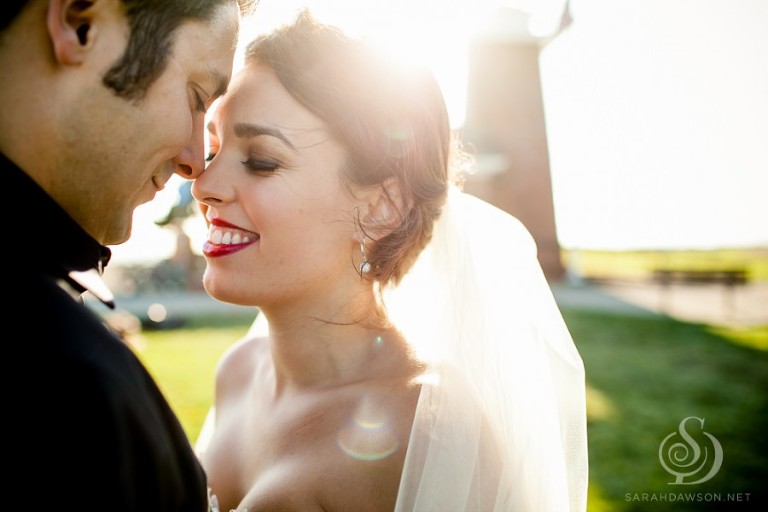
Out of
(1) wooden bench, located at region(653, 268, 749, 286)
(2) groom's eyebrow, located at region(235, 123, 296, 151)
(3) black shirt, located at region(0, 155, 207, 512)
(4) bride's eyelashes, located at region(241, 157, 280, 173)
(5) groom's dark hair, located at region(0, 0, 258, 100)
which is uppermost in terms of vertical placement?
(5) groom's dark hair, located at region(0, 0, 258, 100)

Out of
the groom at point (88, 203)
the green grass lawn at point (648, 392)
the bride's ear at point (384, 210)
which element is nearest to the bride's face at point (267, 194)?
the bride's ear at point (384, 210)

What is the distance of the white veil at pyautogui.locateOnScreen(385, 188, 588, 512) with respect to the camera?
83.7 inches

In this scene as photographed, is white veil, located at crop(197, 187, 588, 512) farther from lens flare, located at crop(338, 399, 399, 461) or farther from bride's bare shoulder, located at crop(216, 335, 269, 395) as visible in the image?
bride's bare shoulder, located at crop(216, 335, 269, 395)

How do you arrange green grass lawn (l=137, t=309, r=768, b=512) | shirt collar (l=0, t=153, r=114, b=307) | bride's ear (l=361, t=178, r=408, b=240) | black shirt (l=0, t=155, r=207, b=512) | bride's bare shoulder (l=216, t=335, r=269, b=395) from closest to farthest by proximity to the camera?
black shirt (l=0, t=155, r=207, b=512) < shirt collar (l=0, t=153, r=114, b=307) < bride's ear (l=361, t=178, r=408, b=240) < bride's bare shoulder (l=216, t=335, r=269, b=395) < green grass lawn (l=137, t=309, r=768, b=512)

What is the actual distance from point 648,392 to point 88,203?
24.2ft

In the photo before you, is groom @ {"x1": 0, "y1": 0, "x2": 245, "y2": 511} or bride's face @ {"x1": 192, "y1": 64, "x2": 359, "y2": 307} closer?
groom @ {"x1": 0, "y1": 0, "x2": 245, "y2": 511}

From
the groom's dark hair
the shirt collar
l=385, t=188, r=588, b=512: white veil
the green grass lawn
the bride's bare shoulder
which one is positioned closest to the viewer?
the shirt collar

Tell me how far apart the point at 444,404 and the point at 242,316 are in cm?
1245

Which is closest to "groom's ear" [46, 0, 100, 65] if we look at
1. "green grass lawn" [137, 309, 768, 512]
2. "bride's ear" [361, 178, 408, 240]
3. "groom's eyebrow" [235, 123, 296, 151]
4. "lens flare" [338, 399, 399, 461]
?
"groom's eyebrow" [235, 123, 296, 151]

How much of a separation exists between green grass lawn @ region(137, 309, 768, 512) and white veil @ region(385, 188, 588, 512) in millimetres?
2356

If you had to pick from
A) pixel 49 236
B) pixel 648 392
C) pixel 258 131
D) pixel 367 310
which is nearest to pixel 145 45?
pixel 49 236

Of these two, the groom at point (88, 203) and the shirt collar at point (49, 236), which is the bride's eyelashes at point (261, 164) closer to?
the groom at point (88, 203)

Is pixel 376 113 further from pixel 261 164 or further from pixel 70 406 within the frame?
pixel 70 406

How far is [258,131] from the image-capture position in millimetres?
2311
